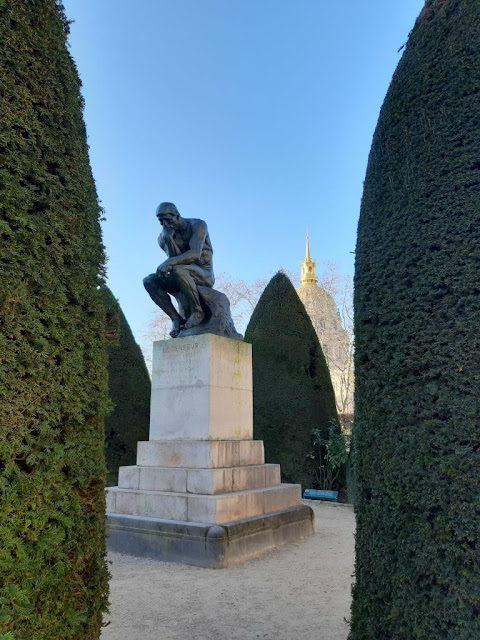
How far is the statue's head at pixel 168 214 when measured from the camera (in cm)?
749

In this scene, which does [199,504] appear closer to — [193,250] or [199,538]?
[199,538]

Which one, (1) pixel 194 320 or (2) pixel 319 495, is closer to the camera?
(1) pixel 194 320

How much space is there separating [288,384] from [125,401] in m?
4.19

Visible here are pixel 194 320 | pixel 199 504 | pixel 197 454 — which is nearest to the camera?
pixel 199 504

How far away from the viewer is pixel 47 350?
240cm

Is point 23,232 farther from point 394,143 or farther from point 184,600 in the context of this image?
point 184,600

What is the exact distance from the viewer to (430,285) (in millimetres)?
2713

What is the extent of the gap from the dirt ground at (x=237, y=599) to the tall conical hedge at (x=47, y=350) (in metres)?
1.71

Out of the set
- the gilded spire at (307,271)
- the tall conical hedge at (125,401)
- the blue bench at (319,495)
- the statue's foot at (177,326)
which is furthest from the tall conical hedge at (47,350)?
the gilded spire at (307,271)

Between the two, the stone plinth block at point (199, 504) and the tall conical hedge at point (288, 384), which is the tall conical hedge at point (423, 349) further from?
the tall conical hedge at point (288, 384)

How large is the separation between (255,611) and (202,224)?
18.2 feet

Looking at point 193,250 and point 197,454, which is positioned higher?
point 193,250

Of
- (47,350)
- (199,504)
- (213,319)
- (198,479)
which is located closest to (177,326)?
(213,319)

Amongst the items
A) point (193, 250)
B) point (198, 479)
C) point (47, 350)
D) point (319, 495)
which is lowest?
point (319, 495)
